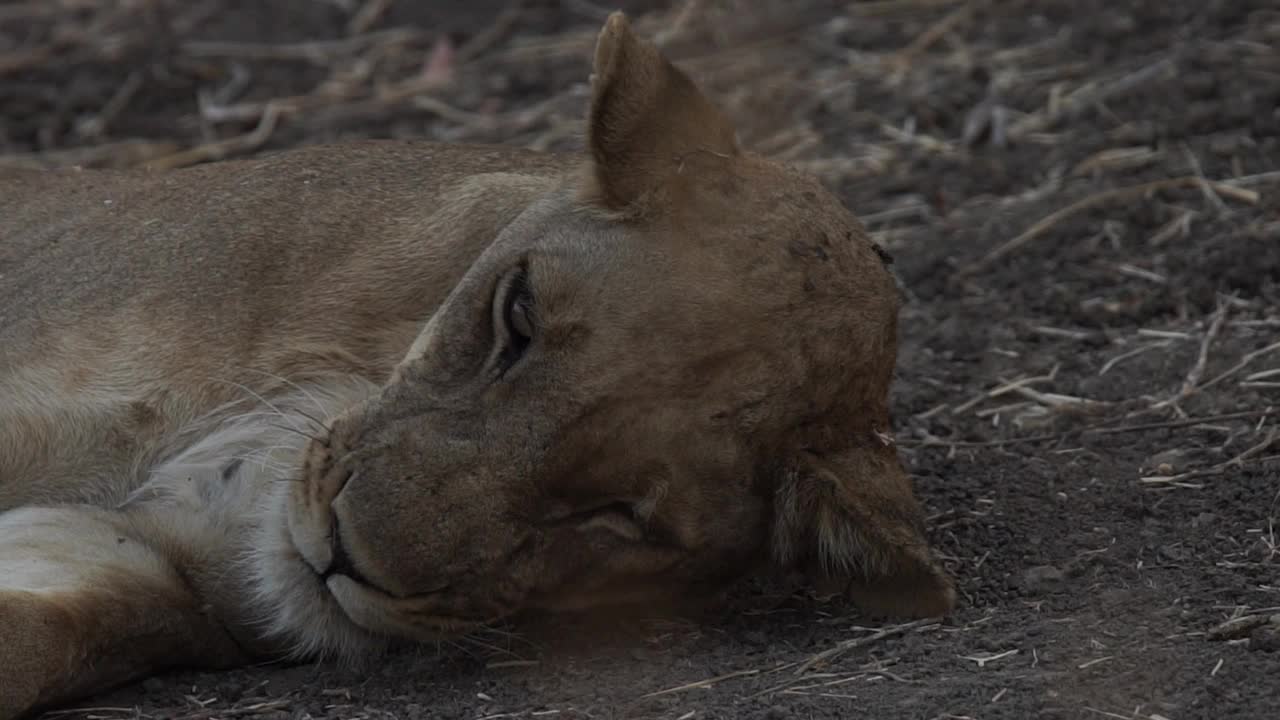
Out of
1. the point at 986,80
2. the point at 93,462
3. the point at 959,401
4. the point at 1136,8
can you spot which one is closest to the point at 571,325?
the point at 93,462

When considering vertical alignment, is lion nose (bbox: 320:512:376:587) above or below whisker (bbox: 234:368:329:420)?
below

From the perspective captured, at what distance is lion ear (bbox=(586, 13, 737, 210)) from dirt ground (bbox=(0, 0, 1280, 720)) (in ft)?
2.84

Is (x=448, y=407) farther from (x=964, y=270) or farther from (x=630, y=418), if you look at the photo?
(x=964, y=270)

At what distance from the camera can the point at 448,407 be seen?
3.72 meters

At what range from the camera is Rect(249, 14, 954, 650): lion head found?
12.0 feet

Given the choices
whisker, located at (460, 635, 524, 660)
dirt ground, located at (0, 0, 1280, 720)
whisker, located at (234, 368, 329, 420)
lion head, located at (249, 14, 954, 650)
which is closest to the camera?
lion head, located at (249, 14, 954, 650)

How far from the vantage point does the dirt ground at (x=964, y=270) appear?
3.75 meters

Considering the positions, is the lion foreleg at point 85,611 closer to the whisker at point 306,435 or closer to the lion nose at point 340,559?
the whisker at point 306,435

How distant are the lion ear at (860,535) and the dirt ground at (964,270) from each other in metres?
0.07

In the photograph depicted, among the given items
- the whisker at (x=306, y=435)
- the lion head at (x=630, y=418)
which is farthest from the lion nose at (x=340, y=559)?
the whisker at (x=306, y=435)

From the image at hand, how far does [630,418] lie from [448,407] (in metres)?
0.33

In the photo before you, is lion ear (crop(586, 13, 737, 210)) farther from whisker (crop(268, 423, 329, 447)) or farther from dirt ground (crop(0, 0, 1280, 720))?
dirt ground (crop(0, 0, 1280, 720))

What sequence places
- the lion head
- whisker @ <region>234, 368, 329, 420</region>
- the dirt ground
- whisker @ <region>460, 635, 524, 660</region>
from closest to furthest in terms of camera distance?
the lion head, the dirt ground, whisker @ <region>460, 635, 524, 660</region>, whisker @ <region>234, 368, 329, 420</region>

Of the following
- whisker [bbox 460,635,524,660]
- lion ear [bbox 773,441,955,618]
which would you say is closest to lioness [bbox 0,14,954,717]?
lion ear [bbox 773,441,955,618]
